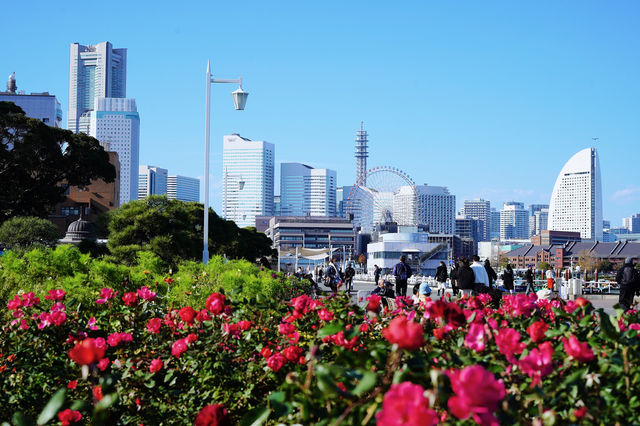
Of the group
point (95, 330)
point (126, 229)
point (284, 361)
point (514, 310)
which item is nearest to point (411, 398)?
point (284, 361)

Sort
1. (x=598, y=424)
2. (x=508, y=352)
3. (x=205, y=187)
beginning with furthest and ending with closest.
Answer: (x=205, y=187) → (x=508, y=352) → (x=598, y=424)

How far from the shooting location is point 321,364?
2725mm

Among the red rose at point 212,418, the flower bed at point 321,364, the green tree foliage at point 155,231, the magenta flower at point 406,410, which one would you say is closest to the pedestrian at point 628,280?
the flower bed at point 321,364

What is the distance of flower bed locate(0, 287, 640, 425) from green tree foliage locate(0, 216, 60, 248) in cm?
3614

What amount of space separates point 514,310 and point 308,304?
5.53 feet

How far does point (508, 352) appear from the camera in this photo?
3.24 m

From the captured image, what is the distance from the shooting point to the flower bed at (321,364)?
2557 mm

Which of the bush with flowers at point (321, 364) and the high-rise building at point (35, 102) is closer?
the bush with flowers at point (321, 364)

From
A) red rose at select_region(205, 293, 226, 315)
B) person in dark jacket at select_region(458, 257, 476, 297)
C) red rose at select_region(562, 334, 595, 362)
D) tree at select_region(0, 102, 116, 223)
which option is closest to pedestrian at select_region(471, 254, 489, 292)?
person in dark jacket at select_region(458, 257, 476, 297)

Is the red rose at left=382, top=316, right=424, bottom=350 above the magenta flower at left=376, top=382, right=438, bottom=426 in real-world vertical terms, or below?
above

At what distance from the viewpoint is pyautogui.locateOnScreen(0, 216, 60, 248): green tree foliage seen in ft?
131

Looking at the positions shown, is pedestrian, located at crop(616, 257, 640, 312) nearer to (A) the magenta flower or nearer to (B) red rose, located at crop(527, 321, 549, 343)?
(B) red rose, located at crop(527, 321, 549, 343)

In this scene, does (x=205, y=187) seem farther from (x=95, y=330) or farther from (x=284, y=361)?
(x=284, y=361)

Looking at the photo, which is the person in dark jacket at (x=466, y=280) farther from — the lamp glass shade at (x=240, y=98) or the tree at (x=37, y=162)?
the tree at (x=37, y=162)
